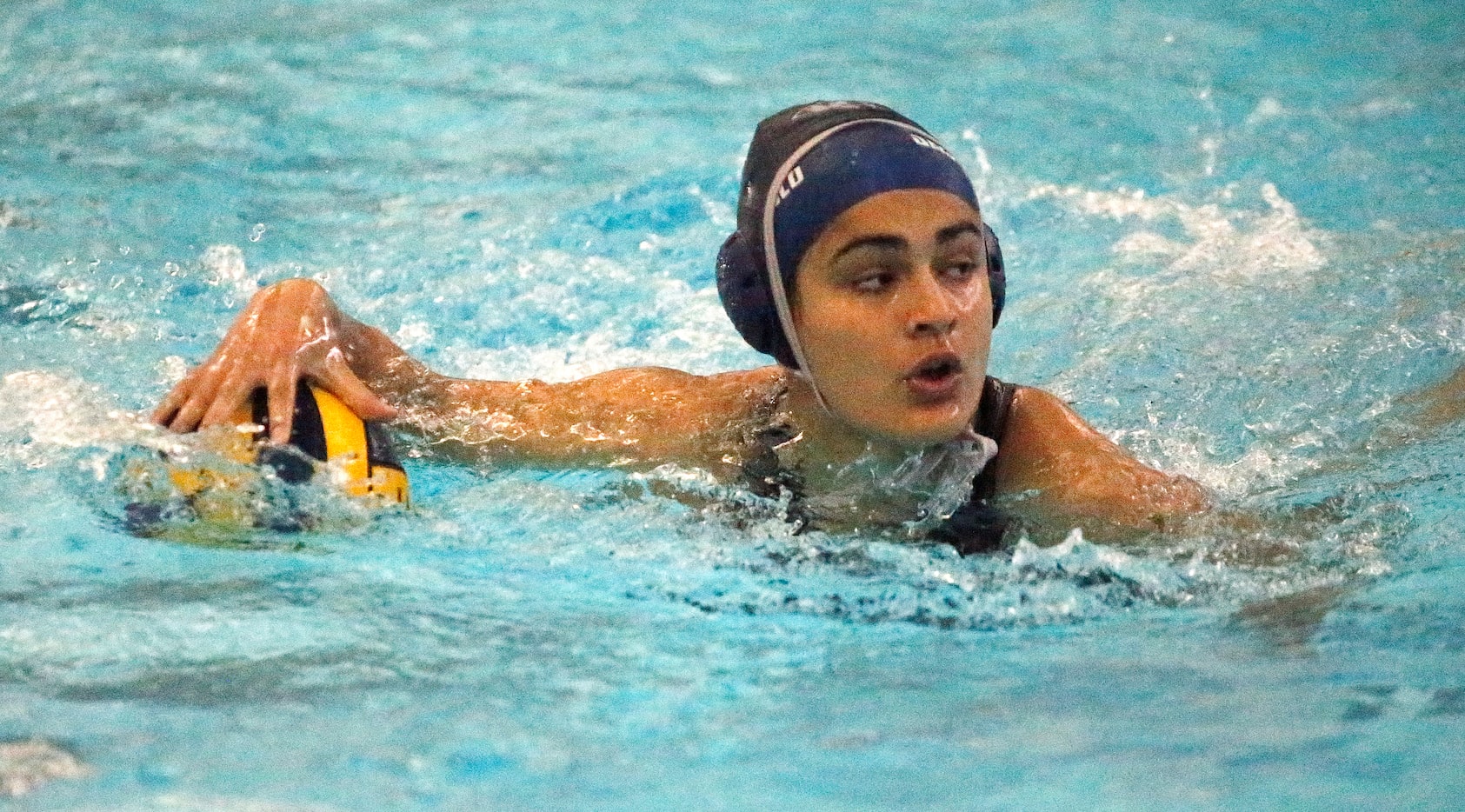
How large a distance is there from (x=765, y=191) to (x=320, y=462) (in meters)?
0.96

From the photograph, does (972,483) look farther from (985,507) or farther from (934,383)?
(934,383)

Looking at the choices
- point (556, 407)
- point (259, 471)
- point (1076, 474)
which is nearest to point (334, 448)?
point (259, 471)

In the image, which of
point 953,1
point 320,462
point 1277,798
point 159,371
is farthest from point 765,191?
point 953,1

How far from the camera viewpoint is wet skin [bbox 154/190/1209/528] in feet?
9.57

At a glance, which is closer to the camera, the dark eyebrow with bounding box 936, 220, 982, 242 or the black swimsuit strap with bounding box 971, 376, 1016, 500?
the dark eyebrow with bounding box 936, 220, 982, 242

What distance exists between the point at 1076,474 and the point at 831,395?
0.48 m

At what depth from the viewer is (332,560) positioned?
3029mm

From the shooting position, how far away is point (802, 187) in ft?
Answer: 9.78

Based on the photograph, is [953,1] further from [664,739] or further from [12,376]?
[664,739]

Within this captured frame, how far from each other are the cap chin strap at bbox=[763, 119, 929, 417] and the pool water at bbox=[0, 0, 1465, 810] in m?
0.35

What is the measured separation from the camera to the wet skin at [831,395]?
9.57 ft

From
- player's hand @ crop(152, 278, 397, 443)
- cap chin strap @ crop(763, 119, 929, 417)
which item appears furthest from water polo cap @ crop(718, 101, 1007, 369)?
player's hand @ crop(152, 278, 397, 443)

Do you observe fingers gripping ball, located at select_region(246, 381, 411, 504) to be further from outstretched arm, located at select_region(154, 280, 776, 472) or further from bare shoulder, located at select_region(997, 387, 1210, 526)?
bare shoulder, located at select_region(997, 387, 1210, 526)

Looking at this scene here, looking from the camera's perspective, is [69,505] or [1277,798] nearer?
[1277,798]
